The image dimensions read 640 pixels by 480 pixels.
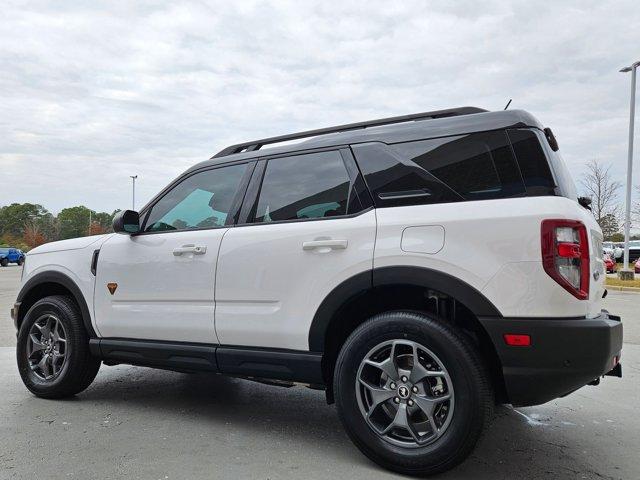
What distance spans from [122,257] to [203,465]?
1840mm

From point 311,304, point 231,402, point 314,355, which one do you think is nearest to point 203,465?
point 314,355

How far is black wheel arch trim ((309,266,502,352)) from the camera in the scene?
2793 mm

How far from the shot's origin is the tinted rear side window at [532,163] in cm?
281

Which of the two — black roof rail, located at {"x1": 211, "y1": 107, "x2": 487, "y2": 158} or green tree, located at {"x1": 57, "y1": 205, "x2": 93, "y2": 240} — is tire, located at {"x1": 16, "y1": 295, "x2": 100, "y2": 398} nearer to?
black roof rail, located at {"x1": 211, "y1": 107, "x2": 487, "y2": 158}

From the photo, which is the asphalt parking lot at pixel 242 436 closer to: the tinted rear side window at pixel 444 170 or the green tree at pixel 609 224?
the tinted rear side window at pixel 444 170

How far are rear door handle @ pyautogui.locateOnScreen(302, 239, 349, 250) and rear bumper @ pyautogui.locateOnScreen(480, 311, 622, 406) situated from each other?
2.94 feet

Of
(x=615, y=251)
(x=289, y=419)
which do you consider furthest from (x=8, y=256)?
(x=289, y=419)

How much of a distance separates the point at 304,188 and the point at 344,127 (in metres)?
0.53

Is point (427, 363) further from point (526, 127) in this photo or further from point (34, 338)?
point (34, 338)

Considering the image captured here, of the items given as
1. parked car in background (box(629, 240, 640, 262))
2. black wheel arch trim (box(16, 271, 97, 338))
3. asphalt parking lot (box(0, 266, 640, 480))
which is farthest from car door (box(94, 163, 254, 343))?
parked car in background (box(629, 240, 640, 262))

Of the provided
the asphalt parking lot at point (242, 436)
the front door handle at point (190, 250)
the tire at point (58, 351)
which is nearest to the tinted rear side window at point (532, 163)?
the asphalt parking lot at point (242, 436)

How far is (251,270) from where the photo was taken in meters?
3.49

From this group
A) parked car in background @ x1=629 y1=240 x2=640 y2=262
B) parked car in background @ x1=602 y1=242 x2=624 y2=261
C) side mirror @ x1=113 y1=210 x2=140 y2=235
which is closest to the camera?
side mirror @ x1=113 y1=210 x2=140 y2=235

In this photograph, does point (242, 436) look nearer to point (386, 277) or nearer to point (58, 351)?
point (386, 277)
